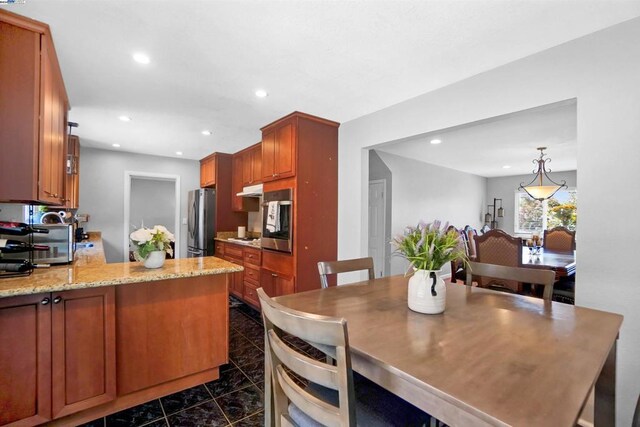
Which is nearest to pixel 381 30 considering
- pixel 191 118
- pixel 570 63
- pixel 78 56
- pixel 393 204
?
pixel 570 63

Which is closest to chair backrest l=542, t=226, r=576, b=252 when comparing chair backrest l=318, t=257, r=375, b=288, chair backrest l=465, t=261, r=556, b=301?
chair backrest l=465, t=261, r=556, b=301

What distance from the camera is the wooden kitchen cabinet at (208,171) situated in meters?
5.25

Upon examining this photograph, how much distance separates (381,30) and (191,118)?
2.51 m

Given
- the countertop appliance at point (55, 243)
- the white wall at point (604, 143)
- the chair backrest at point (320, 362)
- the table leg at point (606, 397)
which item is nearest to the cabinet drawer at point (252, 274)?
the countertop appliance at point (55, 243)

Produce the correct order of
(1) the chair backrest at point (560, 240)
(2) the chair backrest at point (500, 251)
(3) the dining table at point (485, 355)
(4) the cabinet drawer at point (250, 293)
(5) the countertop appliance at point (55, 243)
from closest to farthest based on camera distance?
(3) the dining table at point (485, 355)
(5) the countertop appliance at point (55, 243)
(2) the chair backrest at point (500, 251)
(4) the cabinet drawer at point (250, 293)
(1) the chair backrest at point (560, 240)

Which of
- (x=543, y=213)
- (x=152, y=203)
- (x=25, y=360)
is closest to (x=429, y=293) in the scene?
(x=25, y=360)

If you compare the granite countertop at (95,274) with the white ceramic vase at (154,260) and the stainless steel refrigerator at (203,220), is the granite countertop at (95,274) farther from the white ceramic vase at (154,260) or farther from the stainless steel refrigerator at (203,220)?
the stainless steel refrigerator at (203,220)

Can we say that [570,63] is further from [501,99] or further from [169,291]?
[169,291]

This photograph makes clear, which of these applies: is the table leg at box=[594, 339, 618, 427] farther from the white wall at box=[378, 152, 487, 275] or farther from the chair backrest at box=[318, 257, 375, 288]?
the white wall at box=[378, 152, 487, 275]

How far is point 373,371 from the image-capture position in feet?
2.88

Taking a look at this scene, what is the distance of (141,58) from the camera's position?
2074mm

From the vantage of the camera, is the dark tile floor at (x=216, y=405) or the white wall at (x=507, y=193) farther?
the white wall at (x=507, y=193)

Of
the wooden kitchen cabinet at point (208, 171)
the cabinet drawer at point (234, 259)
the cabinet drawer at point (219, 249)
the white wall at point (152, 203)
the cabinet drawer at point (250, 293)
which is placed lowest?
the cabinet drawer at point (250, 293)

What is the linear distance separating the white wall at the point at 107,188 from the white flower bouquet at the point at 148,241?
3.79 m
